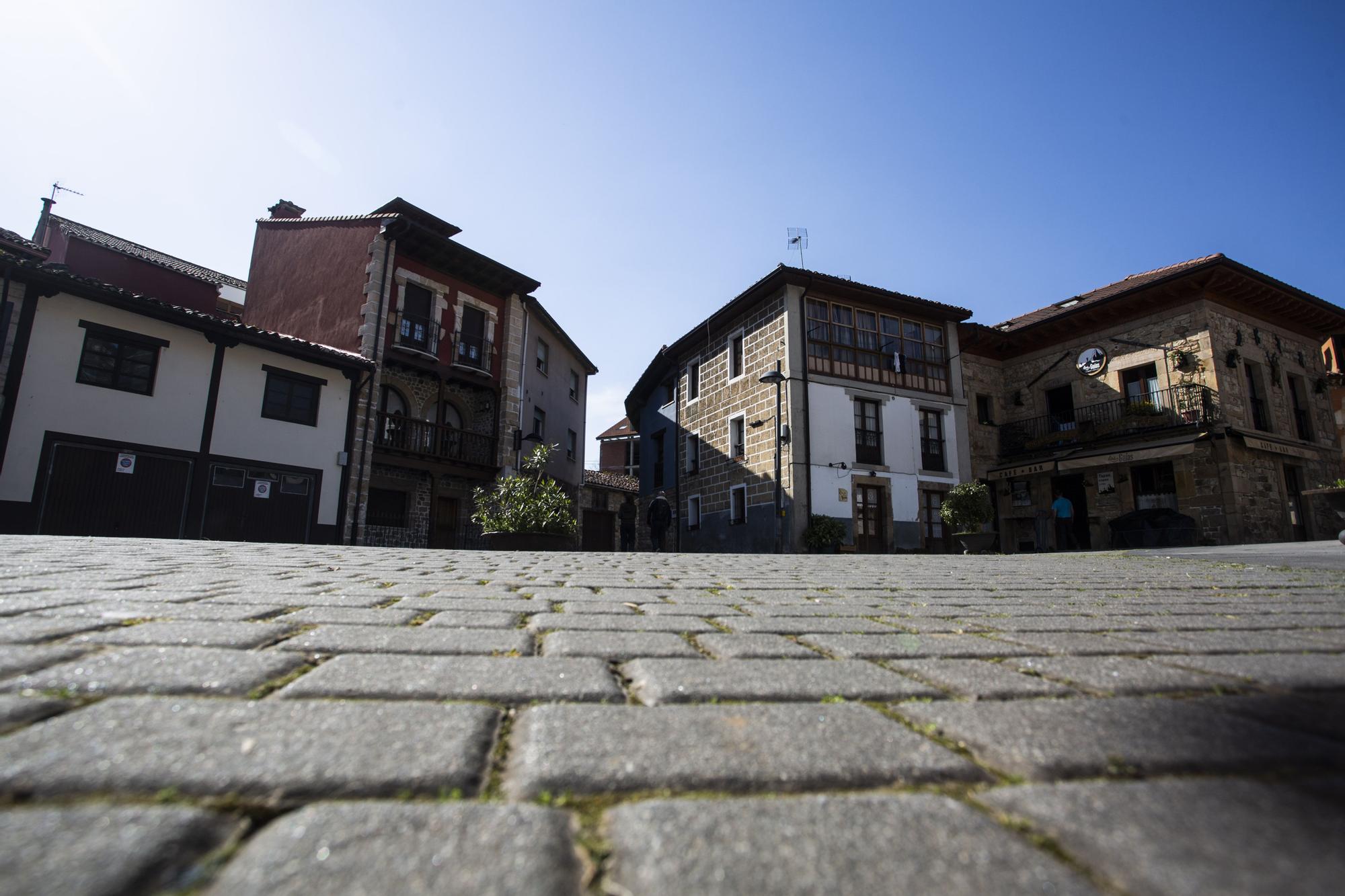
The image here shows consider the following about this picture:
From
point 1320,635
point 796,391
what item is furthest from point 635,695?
point 796,391

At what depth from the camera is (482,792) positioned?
0.85 meters

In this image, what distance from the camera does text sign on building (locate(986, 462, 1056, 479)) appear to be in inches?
851

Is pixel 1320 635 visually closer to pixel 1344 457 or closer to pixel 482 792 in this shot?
pixel 482 792

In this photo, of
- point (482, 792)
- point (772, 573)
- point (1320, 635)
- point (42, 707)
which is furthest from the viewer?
point (772, 573)

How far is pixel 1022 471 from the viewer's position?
2225cm

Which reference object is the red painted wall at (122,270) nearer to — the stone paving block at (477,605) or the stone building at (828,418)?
the stone building at (828,418)

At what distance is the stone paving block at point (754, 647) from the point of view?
1.81 meters

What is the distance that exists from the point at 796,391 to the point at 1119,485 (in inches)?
430

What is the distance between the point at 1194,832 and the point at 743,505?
19.3 meters

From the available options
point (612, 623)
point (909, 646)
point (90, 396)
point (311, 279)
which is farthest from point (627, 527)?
point (909, 646)

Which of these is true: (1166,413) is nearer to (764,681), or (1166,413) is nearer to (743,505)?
(743,505)

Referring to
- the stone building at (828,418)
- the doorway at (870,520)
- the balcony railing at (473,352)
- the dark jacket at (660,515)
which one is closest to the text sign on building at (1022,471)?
the stone building at (828,418)

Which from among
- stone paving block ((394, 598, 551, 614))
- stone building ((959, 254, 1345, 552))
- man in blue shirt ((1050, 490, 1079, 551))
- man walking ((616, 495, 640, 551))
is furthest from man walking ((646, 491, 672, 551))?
stone paving block ((394, 598, 551, 614))

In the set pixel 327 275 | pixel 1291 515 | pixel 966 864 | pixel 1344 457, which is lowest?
pixel 966 864
